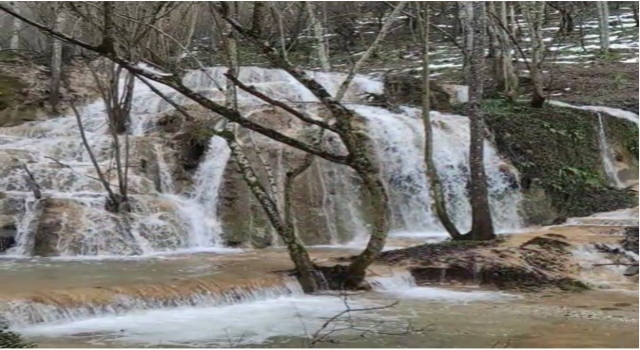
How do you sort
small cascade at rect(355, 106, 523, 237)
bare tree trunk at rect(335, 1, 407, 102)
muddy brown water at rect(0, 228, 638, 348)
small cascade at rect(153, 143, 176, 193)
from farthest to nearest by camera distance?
1. small cascade at rect(355, 106, 523, 237)
2. small cascade at rect(153, 143, 176, 193)
3. bare tree trunk at rect(335, 1, 407, 102)
4. muddy brown water at rect(0, 228, 638, 348)

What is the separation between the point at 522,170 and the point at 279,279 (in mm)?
7455

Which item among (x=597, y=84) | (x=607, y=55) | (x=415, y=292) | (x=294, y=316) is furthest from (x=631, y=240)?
(x=607, y=55)

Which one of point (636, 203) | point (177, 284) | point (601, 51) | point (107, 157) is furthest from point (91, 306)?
point (601, 51)

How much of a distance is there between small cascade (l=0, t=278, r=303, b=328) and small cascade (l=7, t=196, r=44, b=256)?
3.94 m

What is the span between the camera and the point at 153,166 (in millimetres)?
13180

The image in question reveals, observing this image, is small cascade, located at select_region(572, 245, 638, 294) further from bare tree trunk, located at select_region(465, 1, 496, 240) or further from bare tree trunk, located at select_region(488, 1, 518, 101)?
bare tree trunk, located at select_region(488, 1, 518, 101)

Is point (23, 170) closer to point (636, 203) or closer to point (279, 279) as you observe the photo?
point (279, 279)

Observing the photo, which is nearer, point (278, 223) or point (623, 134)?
point (278, 223)

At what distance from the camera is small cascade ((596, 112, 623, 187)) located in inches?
601

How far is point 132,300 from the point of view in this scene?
7.25 m

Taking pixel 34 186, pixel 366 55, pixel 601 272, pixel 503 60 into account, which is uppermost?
pixel 503 60

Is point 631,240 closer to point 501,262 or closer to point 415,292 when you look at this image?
point 501,262

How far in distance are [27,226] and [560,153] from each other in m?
9.88

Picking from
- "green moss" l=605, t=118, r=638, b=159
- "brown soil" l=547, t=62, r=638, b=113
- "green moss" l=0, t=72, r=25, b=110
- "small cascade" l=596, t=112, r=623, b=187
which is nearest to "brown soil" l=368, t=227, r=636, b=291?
"small cascade" l=596, t=112, r=623, b=187
